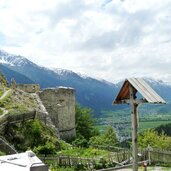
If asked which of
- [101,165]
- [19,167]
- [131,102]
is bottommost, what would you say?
[101,165]

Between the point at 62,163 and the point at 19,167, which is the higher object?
the point at 19,167

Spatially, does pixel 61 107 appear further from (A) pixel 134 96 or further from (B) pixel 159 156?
(A) pixel 134 96

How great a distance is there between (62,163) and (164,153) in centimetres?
834

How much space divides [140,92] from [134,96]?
2.83ft

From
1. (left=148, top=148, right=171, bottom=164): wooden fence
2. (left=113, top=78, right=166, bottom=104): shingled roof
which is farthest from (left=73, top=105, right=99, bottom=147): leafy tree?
(left=113, top=78, right=166, bottom=104): shingled roof

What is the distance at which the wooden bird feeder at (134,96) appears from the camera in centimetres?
1348

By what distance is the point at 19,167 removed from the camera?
9.95 metres

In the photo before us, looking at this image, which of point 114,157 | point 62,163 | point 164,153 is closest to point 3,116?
point 62,163

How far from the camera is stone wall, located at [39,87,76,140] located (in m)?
62.4

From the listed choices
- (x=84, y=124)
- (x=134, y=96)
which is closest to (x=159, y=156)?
(x=134, y=96)

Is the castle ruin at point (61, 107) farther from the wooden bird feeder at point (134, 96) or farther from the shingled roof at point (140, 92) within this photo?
the wooden bird feeder at point (134, 96)

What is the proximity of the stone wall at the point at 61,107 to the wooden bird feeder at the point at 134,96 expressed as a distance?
47760 mm

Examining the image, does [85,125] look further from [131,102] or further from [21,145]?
[131,102]

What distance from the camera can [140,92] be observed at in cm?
1347
